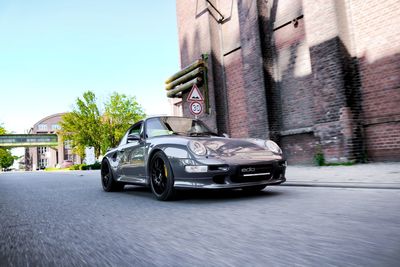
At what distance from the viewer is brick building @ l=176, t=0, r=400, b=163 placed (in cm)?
814

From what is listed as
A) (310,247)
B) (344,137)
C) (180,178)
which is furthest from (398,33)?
(310,247)

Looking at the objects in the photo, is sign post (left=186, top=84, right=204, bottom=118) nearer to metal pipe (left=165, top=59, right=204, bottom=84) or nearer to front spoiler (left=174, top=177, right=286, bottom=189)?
front spoiler (left=174, top=177, right=286, bottom=189)

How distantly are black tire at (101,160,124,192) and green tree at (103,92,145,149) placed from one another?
102 ft

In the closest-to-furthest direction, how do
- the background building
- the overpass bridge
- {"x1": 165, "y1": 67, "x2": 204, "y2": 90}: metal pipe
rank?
1. {"x1": 165, "y1": 67, "x2": 204, "y2": 90}: metal pipe
2. the overpass bridge
3. the background building

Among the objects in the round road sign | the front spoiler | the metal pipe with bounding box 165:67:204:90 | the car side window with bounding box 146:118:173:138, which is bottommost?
the front spoiler

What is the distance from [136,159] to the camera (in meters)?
5.76

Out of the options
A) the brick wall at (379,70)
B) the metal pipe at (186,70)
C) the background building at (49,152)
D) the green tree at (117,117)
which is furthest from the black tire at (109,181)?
the background building at (49,152)

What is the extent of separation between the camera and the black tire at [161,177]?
15.2ft

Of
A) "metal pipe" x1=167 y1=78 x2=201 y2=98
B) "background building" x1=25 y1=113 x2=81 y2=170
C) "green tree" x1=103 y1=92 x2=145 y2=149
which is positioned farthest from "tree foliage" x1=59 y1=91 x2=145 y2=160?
"background building" x1=25 y1=113 x2=81 y2=170

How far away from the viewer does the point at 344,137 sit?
840 cm

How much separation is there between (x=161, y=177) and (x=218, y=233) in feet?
7.93

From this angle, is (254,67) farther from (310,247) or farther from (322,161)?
(310,247)

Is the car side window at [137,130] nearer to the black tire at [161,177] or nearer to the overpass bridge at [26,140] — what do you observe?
the black tire at [161,177]

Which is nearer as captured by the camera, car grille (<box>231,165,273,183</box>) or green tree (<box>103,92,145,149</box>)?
car grille (<box>231,165,273,183</box>)
